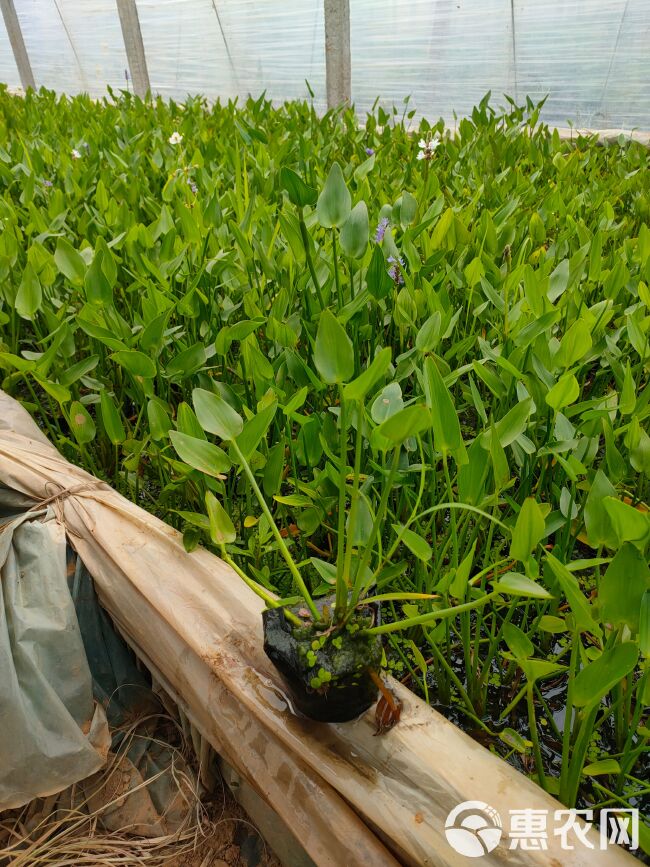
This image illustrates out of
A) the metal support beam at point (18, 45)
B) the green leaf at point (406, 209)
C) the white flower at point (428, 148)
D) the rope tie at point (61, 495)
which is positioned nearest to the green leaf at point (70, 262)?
the rope tie at point (61, 495)

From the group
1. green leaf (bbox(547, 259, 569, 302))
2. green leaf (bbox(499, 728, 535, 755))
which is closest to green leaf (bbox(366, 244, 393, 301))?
green leaf (bbox(547, 259, 569, 302))

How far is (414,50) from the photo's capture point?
605 cm

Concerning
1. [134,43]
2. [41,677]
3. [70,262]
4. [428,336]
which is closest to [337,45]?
[134,43]

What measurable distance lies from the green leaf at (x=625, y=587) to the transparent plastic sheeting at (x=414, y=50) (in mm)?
4258

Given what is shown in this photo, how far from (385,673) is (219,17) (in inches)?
350

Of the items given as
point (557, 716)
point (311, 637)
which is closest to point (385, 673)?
point (311, 637)

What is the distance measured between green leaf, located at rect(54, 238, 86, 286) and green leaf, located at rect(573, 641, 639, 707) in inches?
32.9

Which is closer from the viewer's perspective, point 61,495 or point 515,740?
point 515,740

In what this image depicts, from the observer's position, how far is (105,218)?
130cm

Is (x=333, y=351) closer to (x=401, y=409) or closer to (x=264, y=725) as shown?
(x=401, y=409)

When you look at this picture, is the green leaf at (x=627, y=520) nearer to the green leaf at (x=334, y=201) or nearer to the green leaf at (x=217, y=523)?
the green leaf at (x=217, y=523)

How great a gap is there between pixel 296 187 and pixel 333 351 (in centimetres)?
33

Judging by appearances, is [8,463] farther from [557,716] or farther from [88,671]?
[557,716]

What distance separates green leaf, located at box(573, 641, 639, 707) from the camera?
1.55 feet
